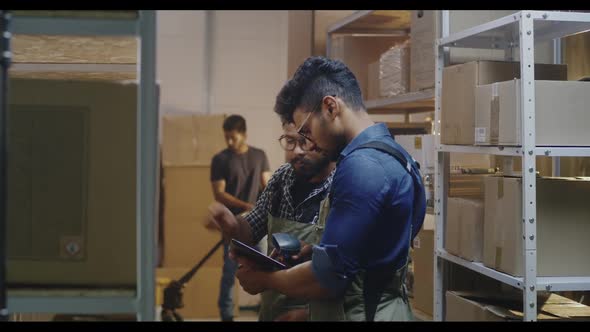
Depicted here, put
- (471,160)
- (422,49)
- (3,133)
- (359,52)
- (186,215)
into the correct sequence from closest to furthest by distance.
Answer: (3,133) → (471,160) → (422,49) → (359,52) → (186,215)

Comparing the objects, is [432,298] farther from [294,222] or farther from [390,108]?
[390,108]

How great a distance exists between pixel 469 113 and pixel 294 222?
880mm

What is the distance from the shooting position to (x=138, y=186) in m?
1.17

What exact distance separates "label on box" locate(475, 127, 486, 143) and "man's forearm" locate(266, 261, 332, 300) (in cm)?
93

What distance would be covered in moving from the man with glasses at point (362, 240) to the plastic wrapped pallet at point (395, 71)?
4.87ft

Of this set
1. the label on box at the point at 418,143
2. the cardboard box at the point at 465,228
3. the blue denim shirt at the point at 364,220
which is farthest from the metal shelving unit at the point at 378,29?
the blue denim shirt at the point at 364,220

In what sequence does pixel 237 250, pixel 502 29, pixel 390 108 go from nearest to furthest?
pixel 237 250 → pixel 502 29 → pixel 390 108

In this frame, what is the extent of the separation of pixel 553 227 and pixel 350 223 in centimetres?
88

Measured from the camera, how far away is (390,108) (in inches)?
178

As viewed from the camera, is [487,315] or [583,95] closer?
[583,95]

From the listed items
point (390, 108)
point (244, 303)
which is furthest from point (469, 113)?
point (244, 303)

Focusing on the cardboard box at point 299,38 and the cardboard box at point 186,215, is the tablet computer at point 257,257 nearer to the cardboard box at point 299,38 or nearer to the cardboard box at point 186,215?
the cardboard box at point 299,38

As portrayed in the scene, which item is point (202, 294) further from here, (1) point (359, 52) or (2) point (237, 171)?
(1) point (359, 52)

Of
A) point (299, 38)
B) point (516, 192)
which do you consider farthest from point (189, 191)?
point (516, 192)
